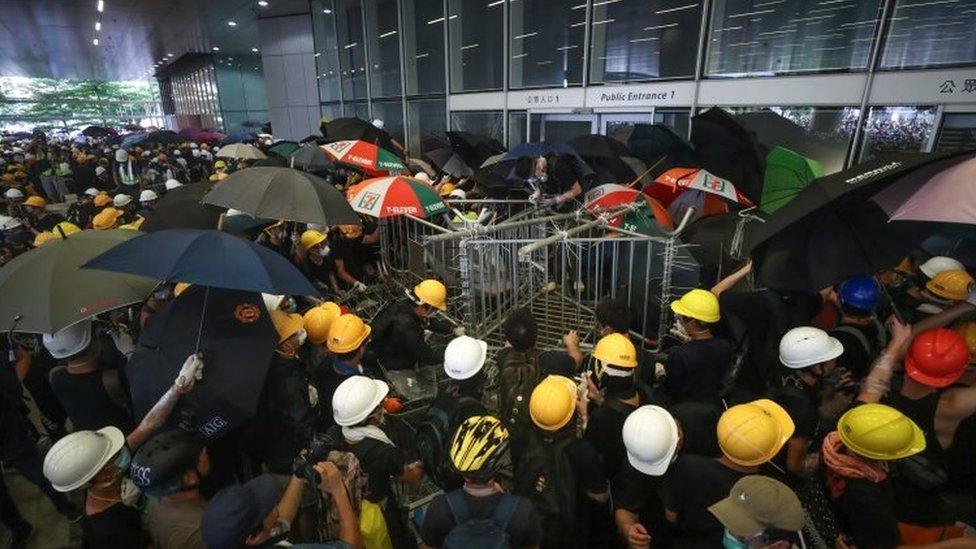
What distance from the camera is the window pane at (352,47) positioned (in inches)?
695

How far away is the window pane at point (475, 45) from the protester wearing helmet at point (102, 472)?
38.9 feet

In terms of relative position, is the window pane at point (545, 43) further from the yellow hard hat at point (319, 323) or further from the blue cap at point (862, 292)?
the yellow hard hat at point (319, 323)

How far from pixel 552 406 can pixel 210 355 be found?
212 centimetres

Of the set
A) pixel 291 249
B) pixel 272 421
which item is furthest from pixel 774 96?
pixel 272 421

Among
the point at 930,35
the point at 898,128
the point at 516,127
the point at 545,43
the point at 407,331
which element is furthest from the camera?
the point at 516,127

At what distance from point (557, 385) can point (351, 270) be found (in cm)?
429

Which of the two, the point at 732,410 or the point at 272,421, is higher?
the point at 732,410

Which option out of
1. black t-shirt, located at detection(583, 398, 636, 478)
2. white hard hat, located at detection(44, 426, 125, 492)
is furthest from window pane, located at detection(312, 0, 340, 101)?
black t-shirt, located at detection(583, 398, 636, 478)

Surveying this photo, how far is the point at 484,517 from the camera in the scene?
2203 mm

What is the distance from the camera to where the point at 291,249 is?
6.15m

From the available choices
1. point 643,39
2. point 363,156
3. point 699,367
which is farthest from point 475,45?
point 699,367

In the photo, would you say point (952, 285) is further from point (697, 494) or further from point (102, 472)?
point (102, 472)

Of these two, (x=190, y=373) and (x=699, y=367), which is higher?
(x=190, y=373)

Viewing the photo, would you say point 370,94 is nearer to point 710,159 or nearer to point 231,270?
point 710,159
